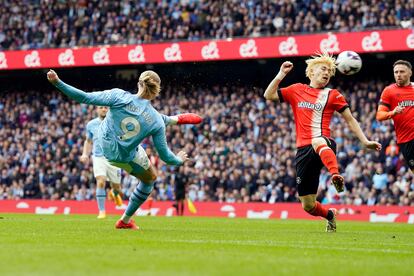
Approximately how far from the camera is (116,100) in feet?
40.4

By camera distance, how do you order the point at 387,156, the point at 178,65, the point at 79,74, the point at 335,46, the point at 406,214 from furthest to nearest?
the point at 79,74, the point at 178,65, the point at 335,46, the point at 387,156, the point at 406,214

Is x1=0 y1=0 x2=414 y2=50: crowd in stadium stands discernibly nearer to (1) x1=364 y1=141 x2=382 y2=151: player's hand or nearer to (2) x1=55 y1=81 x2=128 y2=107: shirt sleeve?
(1) x1=364 y1=141 x2=382 y2=151: player's hand

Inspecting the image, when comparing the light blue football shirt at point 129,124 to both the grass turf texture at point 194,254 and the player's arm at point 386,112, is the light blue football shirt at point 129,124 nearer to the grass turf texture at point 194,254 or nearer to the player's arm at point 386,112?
the grass turf texture at point 194,254

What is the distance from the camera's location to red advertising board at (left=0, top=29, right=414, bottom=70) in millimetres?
31500

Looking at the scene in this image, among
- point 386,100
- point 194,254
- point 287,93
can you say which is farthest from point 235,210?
point 194,254

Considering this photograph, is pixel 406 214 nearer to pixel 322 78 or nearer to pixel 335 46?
pixel 335 46

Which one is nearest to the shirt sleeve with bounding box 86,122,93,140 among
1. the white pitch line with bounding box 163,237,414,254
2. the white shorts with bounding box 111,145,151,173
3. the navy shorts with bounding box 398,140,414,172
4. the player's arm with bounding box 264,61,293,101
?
the white shorts with bounding box 111,145,151,173

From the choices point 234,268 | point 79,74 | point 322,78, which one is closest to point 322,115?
point 322,78

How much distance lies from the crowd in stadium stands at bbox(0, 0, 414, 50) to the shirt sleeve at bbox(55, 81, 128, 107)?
2080 centimetres

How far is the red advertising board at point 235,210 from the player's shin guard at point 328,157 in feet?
42.4

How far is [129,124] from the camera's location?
40.9ft

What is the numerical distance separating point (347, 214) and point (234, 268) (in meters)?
20.2

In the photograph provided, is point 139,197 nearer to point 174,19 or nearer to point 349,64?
point 349,64

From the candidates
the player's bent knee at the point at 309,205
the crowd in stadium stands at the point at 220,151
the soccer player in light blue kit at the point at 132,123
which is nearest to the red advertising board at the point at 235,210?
the crowd in stadium stands at the point at 220,151
